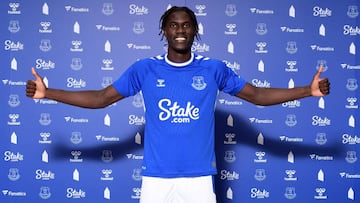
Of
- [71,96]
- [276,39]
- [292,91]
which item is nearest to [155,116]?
[71,96]

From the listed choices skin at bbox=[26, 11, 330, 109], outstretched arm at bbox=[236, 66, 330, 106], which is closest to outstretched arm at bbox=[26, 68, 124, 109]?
skin at bbox=[26, 11, 330, 109]

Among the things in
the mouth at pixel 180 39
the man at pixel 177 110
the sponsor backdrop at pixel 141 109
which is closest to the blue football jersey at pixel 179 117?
the man at pixel 177 110

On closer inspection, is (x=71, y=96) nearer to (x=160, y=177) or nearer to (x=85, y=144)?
(x=160, y=177)

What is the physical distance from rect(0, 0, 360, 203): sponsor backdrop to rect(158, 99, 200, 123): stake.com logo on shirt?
119 centimetres

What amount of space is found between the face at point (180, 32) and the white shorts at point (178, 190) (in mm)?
626

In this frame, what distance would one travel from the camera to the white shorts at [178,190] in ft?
7.09

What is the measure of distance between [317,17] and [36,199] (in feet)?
8.01

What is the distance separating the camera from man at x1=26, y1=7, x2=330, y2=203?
2164mm

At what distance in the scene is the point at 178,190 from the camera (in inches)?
85.8

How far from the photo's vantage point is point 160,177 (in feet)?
7.10

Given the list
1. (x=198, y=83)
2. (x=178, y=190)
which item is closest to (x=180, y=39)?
(x=198, y=83)

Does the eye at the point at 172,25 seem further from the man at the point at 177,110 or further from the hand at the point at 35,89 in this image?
the hand at the point at 35,89

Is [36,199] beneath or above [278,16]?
beneath

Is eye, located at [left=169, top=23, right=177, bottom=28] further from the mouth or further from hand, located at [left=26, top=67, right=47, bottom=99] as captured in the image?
hand, located at [left=26, top=67, right=47, bottom=99]
